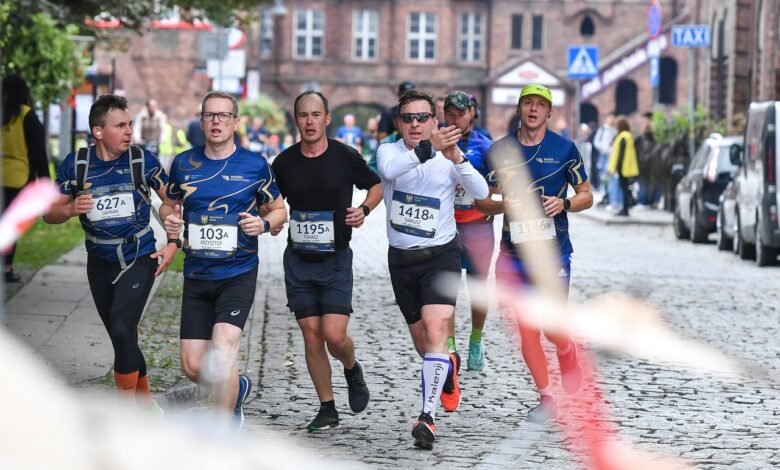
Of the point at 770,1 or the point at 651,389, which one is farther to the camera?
the point at 770,1

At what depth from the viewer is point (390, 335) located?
1185 cm

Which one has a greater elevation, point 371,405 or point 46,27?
point 46,27

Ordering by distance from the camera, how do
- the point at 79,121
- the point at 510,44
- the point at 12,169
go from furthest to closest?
the point at 510,44 → the point at 79,121 → the point at 12,169

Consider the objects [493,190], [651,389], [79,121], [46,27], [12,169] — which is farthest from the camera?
[79,121]

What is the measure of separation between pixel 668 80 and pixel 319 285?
7023cm

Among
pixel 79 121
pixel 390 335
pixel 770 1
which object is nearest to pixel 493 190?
pixel 390 335

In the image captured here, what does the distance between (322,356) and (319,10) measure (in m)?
72.4

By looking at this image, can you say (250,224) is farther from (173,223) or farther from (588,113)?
(588,113)

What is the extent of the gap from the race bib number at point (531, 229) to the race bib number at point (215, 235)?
169cm

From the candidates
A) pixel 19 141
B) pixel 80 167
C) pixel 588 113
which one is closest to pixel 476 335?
pixel 80 167

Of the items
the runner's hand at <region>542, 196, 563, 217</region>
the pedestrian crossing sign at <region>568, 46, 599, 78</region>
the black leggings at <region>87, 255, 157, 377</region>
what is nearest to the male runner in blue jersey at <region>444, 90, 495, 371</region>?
the runner's hand at <region>542, 196, 563, 217</region>

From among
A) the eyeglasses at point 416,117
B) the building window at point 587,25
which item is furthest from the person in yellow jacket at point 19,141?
the building window at point 587,25

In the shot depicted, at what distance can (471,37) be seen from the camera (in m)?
79.5

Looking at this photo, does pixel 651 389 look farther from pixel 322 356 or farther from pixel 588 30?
pixel 588 30
